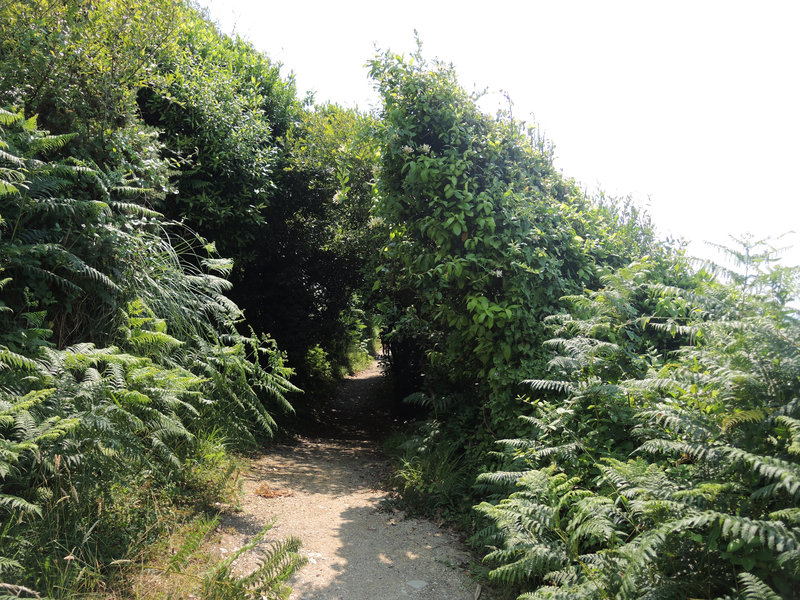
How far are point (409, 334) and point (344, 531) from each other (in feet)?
10.9

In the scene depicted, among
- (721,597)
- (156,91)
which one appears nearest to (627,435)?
(721,597)

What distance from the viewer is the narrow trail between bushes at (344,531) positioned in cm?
382

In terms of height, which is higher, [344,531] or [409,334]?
[409,334]

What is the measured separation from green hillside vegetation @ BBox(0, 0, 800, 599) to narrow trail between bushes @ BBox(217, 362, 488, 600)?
0.33m

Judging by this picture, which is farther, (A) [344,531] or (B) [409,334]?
(B) [409,334]

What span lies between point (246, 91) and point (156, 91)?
7.43 feet

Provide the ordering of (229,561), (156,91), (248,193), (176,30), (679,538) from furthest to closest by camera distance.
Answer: (248,193) → (156,91) → (176,30) → (229,561) → (679,538)

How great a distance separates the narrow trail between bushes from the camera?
3.82 meters

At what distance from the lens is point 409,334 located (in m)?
7.55

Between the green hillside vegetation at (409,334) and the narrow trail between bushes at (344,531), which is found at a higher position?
the green hillside vegetation at (409,334)

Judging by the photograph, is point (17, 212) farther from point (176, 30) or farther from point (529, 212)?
point (529, 212)

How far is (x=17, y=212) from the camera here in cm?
410

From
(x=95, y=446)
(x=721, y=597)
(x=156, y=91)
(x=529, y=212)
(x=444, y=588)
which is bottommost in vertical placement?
(x=444, y=588)

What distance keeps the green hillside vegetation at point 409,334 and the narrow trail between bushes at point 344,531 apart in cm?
33
